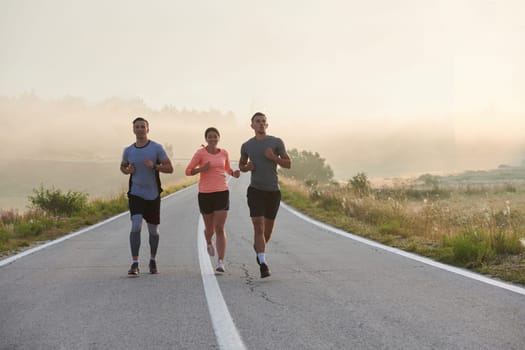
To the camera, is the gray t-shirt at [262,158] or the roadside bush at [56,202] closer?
the gray t-shirt at [262,158]

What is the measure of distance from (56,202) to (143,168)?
11.7 m

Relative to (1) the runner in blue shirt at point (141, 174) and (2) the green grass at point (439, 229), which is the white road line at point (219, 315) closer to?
(1) the runner in blue shirt at point (141, 174)

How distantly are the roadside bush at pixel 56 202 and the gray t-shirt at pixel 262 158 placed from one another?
11592 mm

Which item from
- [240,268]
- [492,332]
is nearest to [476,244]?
[240,268]

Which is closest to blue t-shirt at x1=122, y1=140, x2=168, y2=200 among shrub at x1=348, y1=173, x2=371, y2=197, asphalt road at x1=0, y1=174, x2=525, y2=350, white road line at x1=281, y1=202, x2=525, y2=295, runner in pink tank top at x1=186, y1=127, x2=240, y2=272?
runner in pink tank top at x1=186, y1=127, x2=240, y2=272

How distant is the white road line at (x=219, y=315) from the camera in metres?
4.09

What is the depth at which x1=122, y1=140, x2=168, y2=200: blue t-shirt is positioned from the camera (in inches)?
286

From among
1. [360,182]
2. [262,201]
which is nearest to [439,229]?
[262,201]

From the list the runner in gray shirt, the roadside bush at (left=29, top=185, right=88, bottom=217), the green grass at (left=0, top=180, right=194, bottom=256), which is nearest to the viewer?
the runner in gray shirt

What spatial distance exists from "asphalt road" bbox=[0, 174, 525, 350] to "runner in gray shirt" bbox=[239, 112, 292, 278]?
0.72 meters

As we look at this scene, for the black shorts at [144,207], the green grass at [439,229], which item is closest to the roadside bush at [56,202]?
the green grass at [439,229]

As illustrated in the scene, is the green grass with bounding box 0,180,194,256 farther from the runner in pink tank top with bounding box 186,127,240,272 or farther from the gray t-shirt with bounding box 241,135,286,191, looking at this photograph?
the gray t-shirt with bounding box 241,135,286,191

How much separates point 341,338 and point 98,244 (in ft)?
25.4

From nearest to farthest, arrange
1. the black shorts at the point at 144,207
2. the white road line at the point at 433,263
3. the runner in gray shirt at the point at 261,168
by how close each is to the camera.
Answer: the white road line at the point at 433,263 → the runner in gray shirt at the point at 261,168 → the black shorts at the point at 144,207
